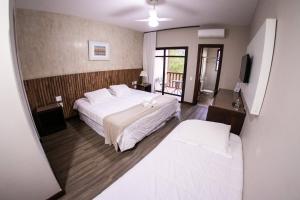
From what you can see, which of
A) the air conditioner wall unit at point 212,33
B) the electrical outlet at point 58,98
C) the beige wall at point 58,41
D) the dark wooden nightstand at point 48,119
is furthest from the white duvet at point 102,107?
the air conditioner wall unit at point 212,33

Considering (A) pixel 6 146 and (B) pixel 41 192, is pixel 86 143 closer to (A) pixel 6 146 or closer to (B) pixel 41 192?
(B) pixel 41 192

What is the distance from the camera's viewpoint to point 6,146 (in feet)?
4.13

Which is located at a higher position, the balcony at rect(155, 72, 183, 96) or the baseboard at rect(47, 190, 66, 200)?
the balcony at rect(155, 72, 183, 96)

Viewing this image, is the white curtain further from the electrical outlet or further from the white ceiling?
the electrical outlet

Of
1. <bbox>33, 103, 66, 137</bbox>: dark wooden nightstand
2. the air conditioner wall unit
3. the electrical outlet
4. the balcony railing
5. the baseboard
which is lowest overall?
the baseboard

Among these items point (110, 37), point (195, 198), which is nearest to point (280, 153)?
point (195, 198)

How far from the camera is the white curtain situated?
5.39 meters

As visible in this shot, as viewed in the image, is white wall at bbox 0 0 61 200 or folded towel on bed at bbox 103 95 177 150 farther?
folded towel on bed at bbox 103 95 177 150

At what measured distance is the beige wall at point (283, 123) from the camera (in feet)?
2.12

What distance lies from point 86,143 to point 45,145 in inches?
30.8

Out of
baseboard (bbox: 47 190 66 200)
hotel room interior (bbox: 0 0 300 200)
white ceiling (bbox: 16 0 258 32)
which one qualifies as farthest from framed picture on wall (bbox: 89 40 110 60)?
baseboard (bbox: 47 190 66 200)

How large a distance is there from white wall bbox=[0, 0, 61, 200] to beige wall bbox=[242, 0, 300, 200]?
1.93 meters

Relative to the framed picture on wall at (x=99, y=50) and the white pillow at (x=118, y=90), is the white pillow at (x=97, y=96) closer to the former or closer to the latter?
the white pillow at (x=118, y=90)

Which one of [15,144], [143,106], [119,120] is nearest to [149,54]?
[143,106]
